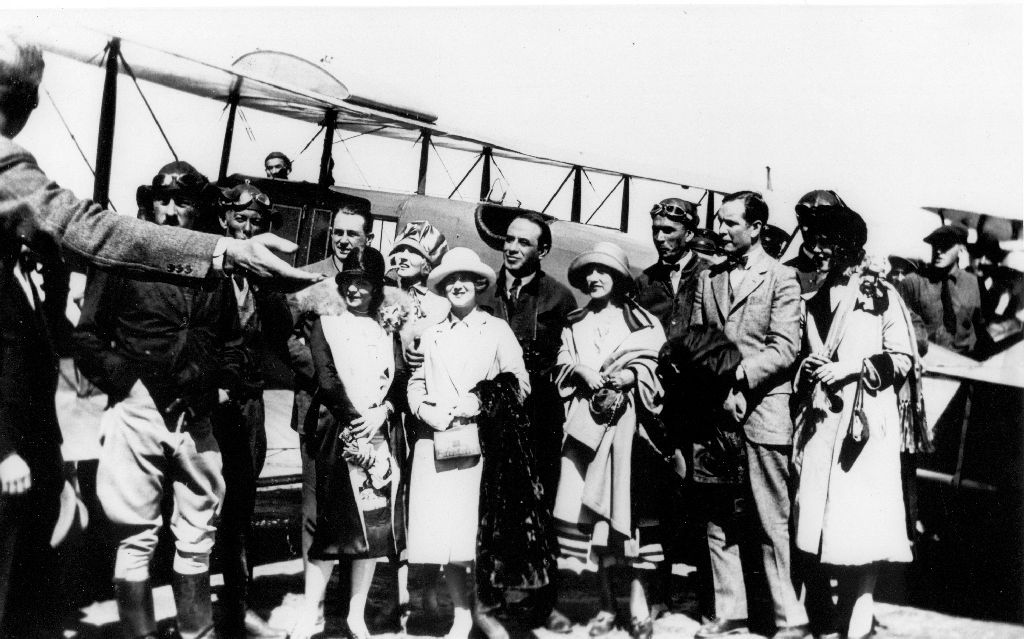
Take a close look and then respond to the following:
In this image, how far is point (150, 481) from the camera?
3.06 m

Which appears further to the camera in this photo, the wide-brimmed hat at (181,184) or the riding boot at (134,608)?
the wide-brimmed hat at (181,184)

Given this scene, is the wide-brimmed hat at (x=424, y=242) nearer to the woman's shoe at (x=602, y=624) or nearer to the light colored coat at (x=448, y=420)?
the light colored coat at (x=448, y=420)

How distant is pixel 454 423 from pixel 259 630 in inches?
54.4

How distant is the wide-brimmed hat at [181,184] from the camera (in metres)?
3.24

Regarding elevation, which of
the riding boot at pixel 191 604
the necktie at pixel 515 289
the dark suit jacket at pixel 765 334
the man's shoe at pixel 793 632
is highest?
the necktie at pixel 515 289

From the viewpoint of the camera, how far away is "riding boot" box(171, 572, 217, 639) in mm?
3094

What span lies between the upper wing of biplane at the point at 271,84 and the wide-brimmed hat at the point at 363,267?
5.46ft

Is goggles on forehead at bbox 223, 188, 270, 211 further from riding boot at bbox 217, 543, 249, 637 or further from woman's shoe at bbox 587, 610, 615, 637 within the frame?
woman's shoe at bbox 587, 610, 615, 637

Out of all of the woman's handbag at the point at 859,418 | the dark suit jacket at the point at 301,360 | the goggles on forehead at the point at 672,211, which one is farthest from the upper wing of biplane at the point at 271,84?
the dark suit jacket at the point at 301,360

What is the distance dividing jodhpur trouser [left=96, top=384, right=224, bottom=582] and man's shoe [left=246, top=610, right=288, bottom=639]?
0.42m

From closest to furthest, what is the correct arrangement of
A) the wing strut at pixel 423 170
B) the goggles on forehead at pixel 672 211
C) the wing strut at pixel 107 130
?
the goggles on forehead at pixel 672 211
the wing strut at pixel 107 130
the wing strut at pixel 423 170

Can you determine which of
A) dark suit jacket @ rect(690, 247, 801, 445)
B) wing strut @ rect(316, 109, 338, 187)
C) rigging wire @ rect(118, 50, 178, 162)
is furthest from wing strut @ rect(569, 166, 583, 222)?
rigging wire @ rect(118, 50, 178, 162)

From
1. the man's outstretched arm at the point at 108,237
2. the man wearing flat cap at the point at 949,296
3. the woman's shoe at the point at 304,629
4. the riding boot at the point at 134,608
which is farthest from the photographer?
the man wearing flat cap at the point at 949,296

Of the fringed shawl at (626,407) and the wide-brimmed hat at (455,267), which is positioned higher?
the wide-brimmed hat at (455,267)
